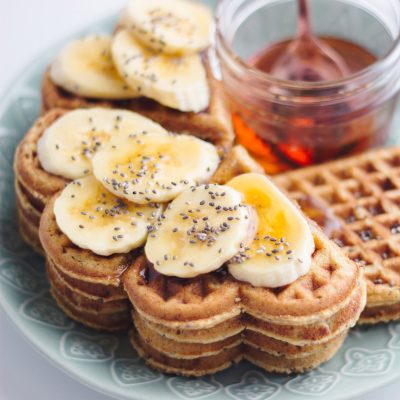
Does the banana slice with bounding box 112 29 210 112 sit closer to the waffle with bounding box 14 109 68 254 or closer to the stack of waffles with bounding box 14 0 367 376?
the stack of waffles with bounding box 14 0 367 376

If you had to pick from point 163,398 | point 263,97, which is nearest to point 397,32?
point 263,97

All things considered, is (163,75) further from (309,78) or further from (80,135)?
(309,78)

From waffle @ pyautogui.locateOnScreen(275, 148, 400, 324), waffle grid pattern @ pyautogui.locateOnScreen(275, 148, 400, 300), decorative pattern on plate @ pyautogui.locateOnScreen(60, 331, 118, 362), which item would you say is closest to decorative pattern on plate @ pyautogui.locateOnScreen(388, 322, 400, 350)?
waffle @ pyautogui.locateOnScreen(275, 148, 400, 324)

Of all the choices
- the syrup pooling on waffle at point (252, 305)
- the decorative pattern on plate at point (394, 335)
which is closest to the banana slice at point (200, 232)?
the syrup pooling on waffle at point (252, 305)

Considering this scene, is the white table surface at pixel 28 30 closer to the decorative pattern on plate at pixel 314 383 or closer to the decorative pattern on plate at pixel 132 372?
the decorative pattern on plate at pixel 132 372

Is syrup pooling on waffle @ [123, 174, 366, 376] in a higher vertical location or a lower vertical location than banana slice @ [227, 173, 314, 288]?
lower
